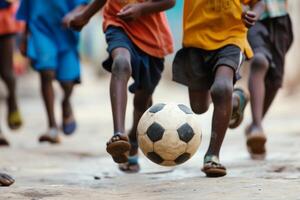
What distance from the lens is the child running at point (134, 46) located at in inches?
198

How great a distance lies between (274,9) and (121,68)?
1.94m

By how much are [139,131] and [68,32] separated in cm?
325

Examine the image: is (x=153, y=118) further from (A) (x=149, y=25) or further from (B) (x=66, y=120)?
(B) (x=66, y=120)

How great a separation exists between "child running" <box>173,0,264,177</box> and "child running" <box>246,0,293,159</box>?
2.25 feet

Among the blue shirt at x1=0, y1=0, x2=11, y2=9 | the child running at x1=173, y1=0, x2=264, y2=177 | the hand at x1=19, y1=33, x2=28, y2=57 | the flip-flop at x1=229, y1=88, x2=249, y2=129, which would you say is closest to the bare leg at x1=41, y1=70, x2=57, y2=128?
the hand at x1=19, y1=33, x2=28, y2=57

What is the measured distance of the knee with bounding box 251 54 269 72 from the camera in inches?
248

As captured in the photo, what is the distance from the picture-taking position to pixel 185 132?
493 cm

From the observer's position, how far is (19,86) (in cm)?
1855

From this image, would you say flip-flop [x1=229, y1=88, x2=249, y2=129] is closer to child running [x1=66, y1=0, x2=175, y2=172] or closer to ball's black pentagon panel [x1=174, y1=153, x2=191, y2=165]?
child running [x1=66, y1=0, x2=175, y2=172]

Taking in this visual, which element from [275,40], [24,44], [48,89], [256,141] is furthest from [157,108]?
[24,44]

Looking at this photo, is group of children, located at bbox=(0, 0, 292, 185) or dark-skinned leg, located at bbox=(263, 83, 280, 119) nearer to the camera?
group of children, located at bbox=(0, 0, 292, 185)

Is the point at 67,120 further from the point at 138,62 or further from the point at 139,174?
the point at 138,62

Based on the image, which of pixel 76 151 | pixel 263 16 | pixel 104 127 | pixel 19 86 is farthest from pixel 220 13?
pixel 19 86

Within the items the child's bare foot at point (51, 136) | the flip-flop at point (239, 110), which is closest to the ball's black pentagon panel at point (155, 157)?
the flip-flop at point (239, 110)
